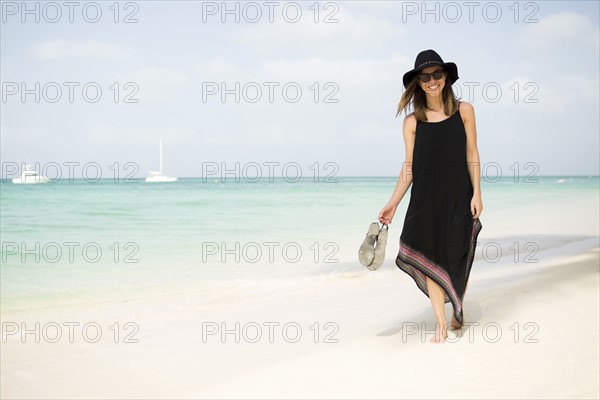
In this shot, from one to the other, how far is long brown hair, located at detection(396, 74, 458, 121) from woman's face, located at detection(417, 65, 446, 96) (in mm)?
51

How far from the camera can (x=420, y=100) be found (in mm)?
2699

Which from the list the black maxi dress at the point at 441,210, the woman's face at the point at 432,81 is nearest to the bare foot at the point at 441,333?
the black maxi dress at the point at 441,210

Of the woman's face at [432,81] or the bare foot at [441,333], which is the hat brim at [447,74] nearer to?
the woman's face at [432,81]

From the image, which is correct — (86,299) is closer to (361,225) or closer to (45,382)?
(45,382)

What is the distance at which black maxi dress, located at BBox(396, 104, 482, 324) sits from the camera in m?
2.66

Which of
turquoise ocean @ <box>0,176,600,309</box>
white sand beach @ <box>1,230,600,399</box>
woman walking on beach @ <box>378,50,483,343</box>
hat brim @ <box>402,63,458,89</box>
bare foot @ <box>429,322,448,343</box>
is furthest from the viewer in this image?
turquoise ocean @ <box>0,176,600,309</box>

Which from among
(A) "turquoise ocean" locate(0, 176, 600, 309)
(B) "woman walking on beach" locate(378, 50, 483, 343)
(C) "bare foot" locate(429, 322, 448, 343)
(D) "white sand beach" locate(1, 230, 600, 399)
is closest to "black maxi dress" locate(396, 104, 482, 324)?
(B) "woman walking on beach" locate(378, 50, 483, 343)

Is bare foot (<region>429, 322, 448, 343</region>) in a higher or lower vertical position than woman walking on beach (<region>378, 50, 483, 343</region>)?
lower

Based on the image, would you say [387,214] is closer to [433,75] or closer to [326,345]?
[433,75]

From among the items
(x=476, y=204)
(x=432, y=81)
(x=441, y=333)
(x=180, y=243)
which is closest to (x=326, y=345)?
(x=441, y=333)

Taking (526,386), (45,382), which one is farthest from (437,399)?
(45,382)

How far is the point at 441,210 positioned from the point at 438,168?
0.64ft

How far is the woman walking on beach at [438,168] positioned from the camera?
2.63 meters

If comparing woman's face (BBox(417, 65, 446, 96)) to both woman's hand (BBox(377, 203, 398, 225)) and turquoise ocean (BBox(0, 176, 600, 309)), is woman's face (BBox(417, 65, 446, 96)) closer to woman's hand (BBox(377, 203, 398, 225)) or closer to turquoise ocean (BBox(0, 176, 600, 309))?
woman's hand (BBox(377, 203, 398, 225))
